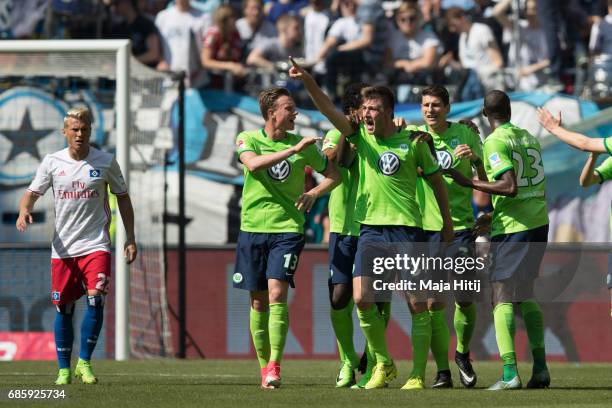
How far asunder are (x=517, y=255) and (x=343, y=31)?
28.9 ft

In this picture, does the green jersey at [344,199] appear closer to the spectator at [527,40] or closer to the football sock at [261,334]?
the football sock at [261,334]

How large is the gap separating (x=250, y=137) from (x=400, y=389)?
228 centimetres

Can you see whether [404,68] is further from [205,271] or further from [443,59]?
[205,271]

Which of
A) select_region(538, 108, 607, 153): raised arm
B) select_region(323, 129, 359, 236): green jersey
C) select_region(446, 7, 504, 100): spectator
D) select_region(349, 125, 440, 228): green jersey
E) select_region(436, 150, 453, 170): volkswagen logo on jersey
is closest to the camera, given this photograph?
select_region(538, 108, 607, 153): raised arm

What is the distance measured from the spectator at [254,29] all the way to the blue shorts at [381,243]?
889 cm

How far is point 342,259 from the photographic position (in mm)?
11125

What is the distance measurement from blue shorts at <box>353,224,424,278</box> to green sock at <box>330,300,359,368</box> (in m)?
0.91

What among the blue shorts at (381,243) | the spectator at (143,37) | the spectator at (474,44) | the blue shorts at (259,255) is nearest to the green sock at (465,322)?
the blue shorts at (381,243)

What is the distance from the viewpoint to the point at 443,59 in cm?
1859

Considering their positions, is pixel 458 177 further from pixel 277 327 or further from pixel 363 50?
pixel 363 50

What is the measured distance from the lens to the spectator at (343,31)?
18516 millimetres

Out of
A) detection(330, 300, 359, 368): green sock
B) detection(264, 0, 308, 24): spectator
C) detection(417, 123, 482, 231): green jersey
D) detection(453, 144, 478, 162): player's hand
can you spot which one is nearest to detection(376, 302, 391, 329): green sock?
detection(330, 300, 359, 368): green sock

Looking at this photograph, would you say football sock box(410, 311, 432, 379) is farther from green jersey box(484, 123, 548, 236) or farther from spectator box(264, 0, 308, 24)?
spectator box(264, 0, 308, 24)

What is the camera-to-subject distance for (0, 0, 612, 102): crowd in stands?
59.4ft
